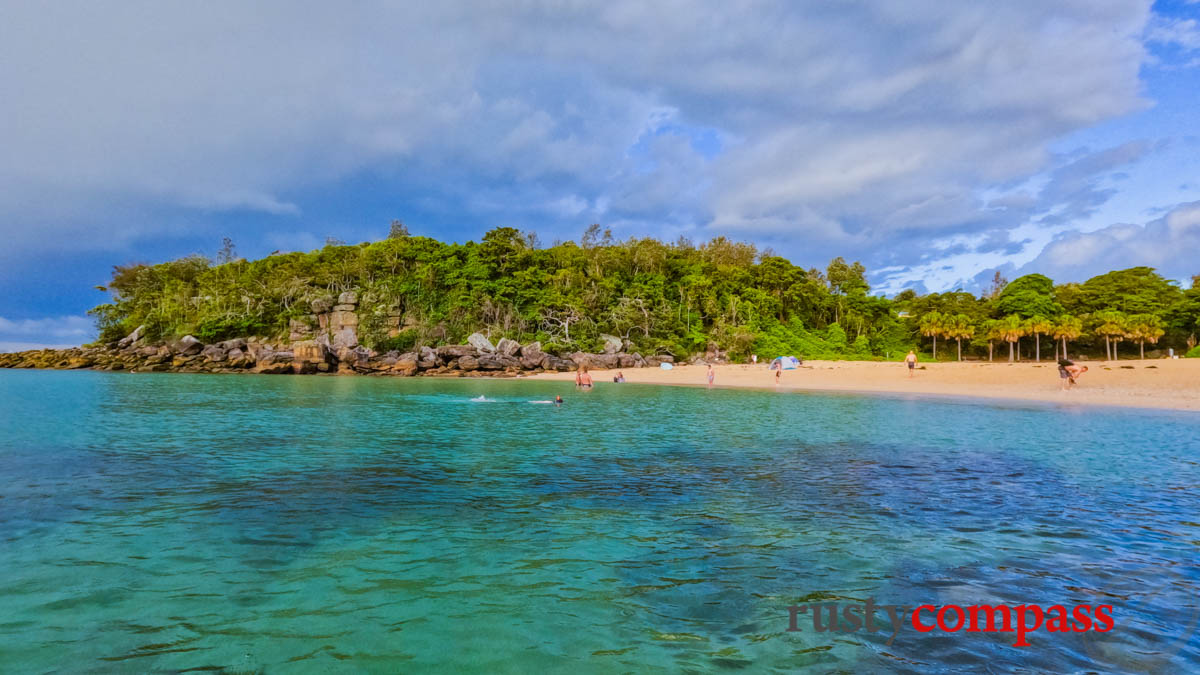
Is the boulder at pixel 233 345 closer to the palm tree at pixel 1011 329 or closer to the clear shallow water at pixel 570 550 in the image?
the clear shallow water at pixel 570 550

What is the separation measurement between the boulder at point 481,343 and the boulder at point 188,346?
26.4 metres

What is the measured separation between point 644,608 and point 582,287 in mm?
57152

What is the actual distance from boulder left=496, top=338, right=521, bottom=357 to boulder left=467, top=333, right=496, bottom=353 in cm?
101

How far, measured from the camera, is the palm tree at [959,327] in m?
61.3

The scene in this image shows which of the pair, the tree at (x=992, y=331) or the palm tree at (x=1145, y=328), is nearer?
the palm tree at (x=1145, y=328)

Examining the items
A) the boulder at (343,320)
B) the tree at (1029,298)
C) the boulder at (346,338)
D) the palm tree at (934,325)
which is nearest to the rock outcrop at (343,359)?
the boulder at (346,338)

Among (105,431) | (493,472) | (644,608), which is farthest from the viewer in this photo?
(105,431)

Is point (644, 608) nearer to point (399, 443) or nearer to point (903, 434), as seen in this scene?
point (399, 443)

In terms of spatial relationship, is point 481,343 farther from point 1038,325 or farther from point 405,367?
point 1038,325

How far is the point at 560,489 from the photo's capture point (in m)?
8.59

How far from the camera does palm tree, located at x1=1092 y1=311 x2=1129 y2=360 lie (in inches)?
2218

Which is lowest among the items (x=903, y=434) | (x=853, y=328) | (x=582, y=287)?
(x=903, y=434)

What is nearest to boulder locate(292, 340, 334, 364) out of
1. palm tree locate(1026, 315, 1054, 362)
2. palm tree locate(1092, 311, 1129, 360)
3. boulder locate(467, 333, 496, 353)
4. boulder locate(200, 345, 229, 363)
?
boulder locate(200, 345, 229, 363)

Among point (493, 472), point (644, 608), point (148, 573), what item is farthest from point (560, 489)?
point (148, 573)
